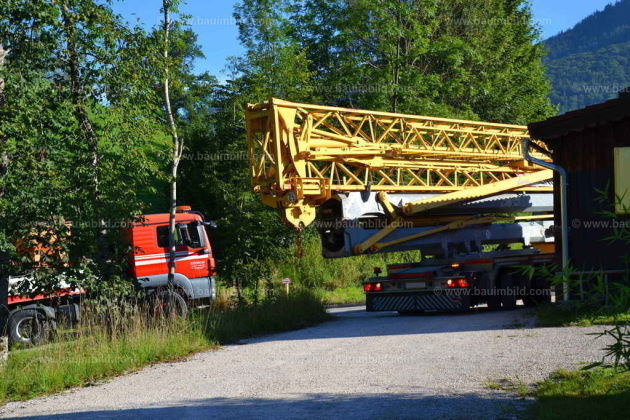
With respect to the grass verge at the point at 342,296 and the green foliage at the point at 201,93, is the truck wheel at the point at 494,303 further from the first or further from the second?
the grass verge at the point at 342,296

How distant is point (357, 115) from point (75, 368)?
7.92m

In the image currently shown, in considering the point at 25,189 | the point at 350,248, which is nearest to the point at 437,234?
the point at 350,248

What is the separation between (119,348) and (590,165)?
28.8 ft

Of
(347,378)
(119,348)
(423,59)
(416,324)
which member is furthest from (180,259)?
(423,59)

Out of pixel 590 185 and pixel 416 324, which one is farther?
pixel 416 324

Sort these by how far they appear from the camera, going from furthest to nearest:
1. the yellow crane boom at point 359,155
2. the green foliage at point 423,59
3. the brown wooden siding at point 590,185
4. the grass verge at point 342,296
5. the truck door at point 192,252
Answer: the green foliage at point 423,59 → the grass verge at point 342,296 → the truck door at point 192,252 → the yellow crane boom at point 359,155 → the brown wooden siding at point 590,185

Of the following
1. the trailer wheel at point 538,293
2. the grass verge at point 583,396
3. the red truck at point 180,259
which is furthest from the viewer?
the red truck at point 180,259

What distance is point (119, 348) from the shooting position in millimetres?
10945

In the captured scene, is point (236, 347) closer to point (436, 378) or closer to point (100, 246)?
point (100, 246)

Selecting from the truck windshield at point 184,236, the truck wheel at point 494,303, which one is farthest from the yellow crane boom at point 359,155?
the truck windshield at point 184,236

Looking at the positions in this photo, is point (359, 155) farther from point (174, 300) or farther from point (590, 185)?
point (174, 300)

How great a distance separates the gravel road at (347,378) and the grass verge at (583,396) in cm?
28

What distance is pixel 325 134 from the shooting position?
14977 millimetres

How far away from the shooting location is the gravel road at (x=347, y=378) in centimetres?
740
